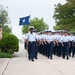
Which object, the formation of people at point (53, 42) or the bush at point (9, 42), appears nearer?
the formation of people at point (53, 42)

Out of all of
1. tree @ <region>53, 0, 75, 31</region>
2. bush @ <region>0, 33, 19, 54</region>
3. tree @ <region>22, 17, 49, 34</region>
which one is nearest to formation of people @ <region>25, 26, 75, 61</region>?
bush @ <region>0, 33, 19, 54</region>

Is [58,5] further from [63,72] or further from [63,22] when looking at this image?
[63,72]

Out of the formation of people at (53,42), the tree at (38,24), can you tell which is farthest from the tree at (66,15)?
the tree at (38,24)

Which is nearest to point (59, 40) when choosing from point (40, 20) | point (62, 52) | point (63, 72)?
point (62, 52)

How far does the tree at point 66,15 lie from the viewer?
4518 cm

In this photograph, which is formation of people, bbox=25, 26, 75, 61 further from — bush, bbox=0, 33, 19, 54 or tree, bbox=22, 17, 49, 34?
tree, bbox=22, 17, 49, 34

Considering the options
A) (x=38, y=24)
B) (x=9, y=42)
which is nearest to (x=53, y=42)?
(x=9, y=42)

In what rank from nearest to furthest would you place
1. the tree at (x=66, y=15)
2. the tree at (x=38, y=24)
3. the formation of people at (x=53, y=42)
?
the formation of people at (x=53, y=42), the tree at (x=66, y=15), the tree at (x=38, y=24)

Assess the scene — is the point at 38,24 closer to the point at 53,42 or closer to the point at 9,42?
the point at 9,42

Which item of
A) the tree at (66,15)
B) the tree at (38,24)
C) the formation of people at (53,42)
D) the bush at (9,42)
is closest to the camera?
the formation of people at (53,42)

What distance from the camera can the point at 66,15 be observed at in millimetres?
46781

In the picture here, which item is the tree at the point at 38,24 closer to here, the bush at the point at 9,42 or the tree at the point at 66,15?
the tree at the point at 66,15

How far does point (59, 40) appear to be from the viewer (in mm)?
24500

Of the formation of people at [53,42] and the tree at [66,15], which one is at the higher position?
the tree at [66,15]
